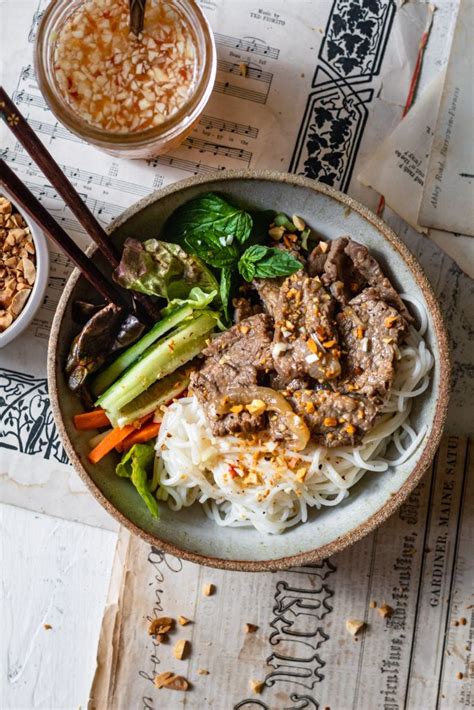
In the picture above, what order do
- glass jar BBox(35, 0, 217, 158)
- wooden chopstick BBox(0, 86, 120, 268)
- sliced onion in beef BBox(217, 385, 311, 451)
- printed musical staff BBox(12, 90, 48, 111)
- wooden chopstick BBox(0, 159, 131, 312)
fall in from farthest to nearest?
printed musical staff BBox(12, 90, 48, 111) < glass jar BBox(35, 0, 217, 158) < sliced onion in beef BBox(217, 385, 311, 451) < wooden chopstick BBox(0, 159, 131, 312) < wooden chopstick BBox(0, 86, 120, 268)

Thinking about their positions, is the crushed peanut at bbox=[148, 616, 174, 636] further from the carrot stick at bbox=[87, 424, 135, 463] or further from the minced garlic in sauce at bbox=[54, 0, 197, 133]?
the minced garlic in sauce at bbox=[54, 0, 197, 133]

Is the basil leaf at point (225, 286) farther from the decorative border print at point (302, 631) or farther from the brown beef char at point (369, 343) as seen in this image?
the decorative border print at point (302, 631)

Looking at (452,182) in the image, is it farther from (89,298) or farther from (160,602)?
(160,602)

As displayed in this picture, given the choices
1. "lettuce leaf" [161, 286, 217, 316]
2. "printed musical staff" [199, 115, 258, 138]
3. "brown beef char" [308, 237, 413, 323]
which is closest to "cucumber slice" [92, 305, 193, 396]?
"lettuce leaf" [161, 286, 217, 316]

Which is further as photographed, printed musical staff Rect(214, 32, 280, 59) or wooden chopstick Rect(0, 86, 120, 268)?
printed musical staff Rect(214, 32, 280, 59)

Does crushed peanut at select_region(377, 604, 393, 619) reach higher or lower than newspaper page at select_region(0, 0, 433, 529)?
lower

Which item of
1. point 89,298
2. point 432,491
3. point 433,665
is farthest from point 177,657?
point 89,298

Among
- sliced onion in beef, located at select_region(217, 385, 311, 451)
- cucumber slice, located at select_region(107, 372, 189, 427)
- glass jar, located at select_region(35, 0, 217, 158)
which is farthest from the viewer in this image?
glass jar, located at select_region(35, 0, 217, 158)
